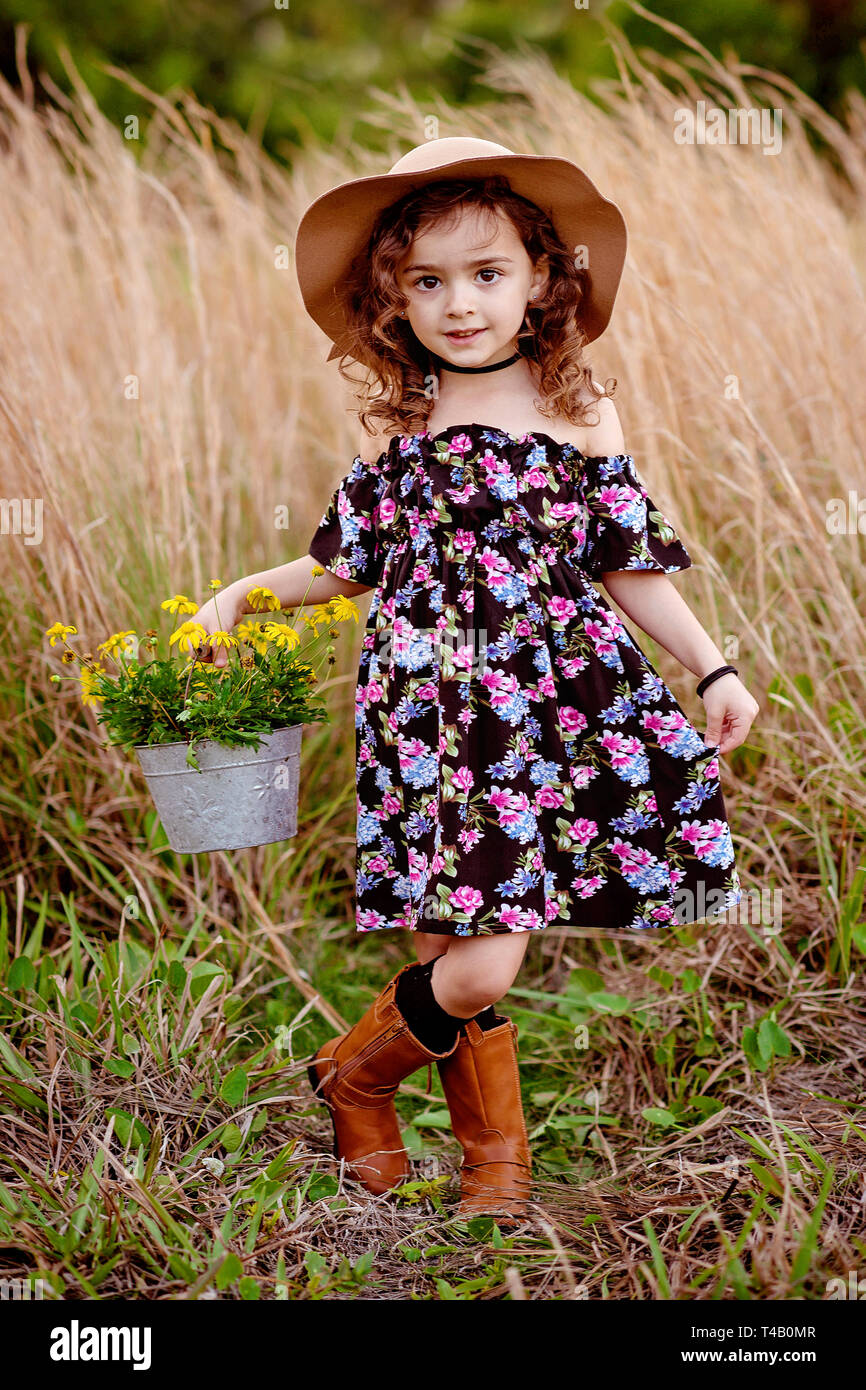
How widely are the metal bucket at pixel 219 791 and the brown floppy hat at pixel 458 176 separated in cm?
73

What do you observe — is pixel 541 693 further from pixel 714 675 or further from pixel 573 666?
pixel 714 675

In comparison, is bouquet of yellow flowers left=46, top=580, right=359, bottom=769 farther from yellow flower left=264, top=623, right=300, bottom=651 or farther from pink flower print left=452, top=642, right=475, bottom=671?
pink flower print left=452, top=642, right=475, bottom=671

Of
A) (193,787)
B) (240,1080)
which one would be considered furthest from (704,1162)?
(193,787)

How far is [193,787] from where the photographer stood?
1.68 metres

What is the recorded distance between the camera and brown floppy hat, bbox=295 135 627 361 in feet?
5.64

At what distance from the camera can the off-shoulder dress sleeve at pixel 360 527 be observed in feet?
6.30

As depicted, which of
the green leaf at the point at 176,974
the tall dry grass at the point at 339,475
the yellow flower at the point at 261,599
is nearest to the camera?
the yellow flower at the point at 261,599

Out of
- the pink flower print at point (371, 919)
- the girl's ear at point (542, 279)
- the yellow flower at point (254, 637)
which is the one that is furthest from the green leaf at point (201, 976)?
the girl's ear at point (542, 279)

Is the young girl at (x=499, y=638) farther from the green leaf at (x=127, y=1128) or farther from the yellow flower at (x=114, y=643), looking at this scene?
the green leaf at (x=127, y=1128)

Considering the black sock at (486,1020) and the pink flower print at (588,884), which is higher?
the pink flower print at (588,884)

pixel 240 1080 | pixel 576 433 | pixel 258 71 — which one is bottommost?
pixel 240 1080

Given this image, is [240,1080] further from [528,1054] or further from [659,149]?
[659,149]

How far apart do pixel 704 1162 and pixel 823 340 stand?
190cm

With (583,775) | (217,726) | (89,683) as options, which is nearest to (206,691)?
(217,726)
